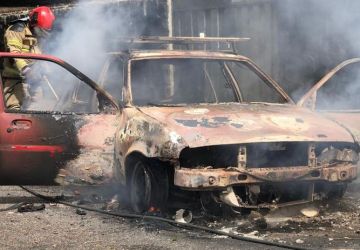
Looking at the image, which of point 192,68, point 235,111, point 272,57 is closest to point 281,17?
point 272,57

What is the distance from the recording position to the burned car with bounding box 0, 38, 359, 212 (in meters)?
4.75

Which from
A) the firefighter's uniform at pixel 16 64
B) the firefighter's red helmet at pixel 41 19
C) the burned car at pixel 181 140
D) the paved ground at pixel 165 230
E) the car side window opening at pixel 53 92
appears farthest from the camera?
the firefighter's red helmet at pixel 41 19

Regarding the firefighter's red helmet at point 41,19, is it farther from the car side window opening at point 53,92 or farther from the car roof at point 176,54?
the car roof at point 176,54

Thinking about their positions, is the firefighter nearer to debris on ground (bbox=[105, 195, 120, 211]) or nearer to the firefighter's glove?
the firefighter's glove

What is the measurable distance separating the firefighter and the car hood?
1815mm

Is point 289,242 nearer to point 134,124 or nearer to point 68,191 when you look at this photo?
point 134,124

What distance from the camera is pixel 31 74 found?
6.96 m

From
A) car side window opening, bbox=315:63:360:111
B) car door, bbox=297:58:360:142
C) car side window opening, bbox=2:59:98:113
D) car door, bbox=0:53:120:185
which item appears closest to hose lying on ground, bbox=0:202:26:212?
car door, bbox=0:53:120:185

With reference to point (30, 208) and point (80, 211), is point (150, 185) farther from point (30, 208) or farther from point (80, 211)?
point (30, 208)

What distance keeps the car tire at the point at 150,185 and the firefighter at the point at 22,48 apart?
1544mm

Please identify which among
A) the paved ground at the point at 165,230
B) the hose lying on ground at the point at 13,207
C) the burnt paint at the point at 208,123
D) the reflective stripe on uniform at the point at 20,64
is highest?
the reflective stripe on uniform at the point at 20,64

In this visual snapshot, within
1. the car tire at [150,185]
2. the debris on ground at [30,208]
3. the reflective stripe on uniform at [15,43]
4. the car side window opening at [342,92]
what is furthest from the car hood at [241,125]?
the reflective stripe on uniform at [15,43]

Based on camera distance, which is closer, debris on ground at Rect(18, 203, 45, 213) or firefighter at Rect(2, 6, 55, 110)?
debris on ground at Rect(18, 203, 45, 213)

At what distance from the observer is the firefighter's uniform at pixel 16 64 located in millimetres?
6413
